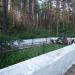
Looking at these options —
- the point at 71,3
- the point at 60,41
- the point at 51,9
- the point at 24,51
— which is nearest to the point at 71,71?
the point at 24,51

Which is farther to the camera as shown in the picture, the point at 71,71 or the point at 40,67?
the point at 71,71

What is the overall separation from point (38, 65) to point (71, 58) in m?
5.75

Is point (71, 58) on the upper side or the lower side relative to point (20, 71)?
lower

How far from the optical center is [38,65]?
7469mm

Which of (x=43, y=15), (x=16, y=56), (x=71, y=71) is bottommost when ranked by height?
(x=71, y=71)

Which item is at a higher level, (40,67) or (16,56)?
(40,67)

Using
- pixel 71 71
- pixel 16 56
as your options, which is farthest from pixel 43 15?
pixel 16 56

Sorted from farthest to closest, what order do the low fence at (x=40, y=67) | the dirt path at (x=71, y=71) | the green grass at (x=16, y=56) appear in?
1. the dirt path at (x=71, y=71)
2. the green grass at (x=16, y=56)
3. the low fence at (x=40, y=67)

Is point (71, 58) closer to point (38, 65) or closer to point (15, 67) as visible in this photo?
point (38, 65)

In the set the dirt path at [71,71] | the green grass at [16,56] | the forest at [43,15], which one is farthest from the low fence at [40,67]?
the forest at [43,15]

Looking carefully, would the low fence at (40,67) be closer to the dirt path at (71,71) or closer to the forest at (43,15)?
the dirt path at (71,71)

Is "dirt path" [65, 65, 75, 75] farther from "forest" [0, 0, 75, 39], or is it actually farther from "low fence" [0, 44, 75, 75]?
"forest" [0, 0, 75, 39]

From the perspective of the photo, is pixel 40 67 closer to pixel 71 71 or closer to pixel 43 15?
pixel 71 71

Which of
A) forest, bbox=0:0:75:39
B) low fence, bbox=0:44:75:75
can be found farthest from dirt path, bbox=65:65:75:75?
forest, bbox=0:0:75:39
